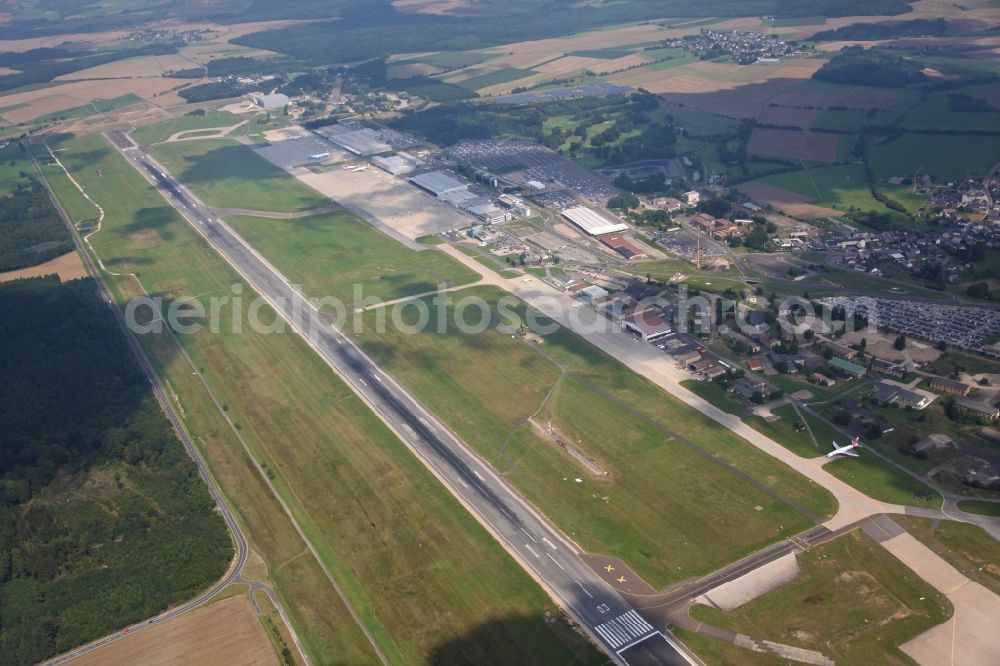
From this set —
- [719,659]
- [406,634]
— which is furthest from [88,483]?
[719,659]

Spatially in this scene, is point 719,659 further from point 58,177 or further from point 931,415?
point 58,177

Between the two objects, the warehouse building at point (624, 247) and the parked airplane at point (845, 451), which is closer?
the parked airplane at point (845, 451)

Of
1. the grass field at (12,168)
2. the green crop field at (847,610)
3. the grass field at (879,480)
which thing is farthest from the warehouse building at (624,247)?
the grass field at (12,168)

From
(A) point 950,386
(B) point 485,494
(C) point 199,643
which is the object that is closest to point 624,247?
(A) point 950,386

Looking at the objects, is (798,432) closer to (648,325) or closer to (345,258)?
(648,325)

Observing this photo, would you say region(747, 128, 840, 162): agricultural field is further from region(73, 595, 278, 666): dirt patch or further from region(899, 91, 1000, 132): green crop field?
region(73, 595, 278, 666): dirt patch

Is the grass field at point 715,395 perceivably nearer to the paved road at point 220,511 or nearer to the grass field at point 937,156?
the paved road at point 220,511
